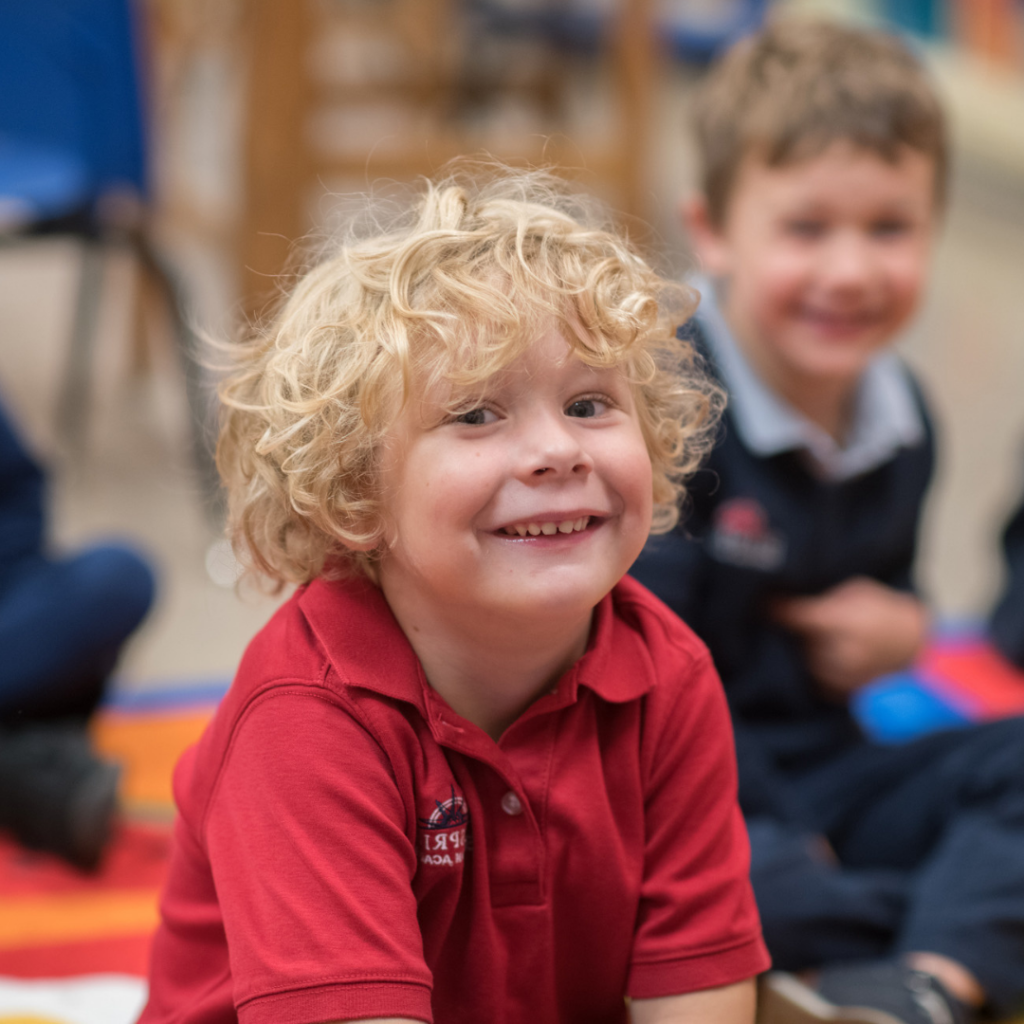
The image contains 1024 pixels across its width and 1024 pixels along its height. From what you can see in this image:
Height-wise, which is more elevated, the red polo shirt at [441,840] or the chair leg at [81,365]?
the red polo shirt at [441,840]

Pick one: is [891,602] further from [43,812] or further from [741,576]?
[43,812]

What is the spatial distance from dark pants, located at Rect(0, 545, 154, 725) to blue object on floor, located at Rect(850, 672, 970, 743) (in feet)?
2.52

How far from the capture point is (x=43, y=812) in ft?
3.74

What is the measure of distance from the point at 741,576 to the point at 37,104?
1.35 metres

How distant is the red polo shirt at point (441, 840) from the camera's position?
604 mm

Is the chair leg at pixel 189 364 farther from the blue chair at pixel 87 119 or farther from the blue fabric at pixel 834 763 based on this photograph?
the blue fabric at pixel 834 763

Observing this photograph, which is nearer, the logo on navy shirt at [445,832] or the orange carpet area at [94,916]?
the logo on navy shirt at [445,832]

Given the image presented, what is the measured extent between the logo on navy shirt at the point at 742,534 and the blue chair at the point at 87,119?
92 centimetres

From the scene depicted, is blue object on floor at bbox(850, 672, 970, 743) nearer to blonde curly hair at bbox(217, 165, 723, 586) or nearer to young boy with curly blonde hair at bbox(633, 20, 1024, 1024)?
young boy with curly blonde hair at bbox(633, 20, 1024, 1024)

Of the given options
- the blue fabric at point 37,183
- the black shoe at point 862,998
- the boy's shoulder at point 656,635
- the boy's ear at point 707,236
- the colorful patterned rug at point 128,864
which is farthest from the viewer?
the blue fabric at point 37,183

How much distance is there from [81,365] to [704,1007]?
1758 millimetres

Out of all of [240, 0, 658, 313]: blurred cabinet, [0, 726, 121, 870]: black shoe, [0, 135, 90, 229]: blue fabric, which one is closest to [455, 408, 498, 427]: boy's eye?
[0, 726, 121, 870]: black shoe

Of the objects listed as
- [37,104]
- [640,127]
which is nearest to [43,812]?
[37,104]

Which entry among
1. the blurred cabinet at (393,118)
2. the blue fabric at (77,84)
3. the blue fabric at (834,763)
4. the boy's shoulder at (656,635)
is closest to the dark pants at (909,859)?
the blue fabric at (834,763)
